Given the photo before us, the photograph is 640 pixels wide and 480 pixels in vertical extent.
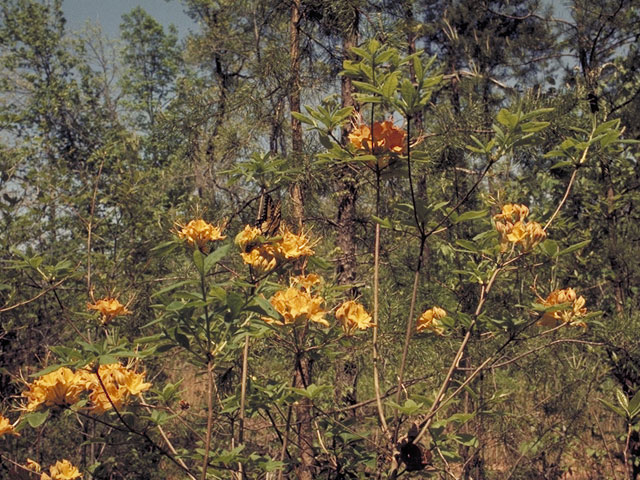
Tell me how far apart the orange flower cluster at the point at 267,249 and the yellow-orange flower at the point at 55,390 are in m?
0.40

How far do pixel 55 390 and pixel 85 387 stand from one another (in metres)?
0.06

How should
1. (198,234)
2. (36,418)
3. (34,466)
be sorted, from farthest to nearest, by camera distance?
(34,466)
(198,234)
(36,418)

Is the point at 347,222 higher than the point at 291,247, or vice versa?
the point at 291,247

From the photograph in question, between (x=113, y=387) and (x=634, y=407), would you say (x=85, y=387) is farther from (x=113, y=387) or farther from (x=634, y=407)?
(x=634, y=407)

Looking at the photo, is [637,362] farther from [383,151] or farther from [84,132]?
[84,132]

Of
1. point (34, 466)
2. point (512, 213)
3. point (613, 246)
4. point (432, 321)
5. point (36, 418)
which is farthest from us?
point (613, 246)

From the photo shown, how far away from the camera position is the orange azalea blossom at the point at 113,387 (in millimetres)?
1037

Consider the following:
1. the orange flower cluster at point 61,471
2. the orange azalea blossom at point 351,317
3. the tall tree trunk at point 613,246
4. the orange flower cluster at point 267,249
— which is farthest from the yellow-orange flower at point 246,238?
the tall tree trunk at point 613,246

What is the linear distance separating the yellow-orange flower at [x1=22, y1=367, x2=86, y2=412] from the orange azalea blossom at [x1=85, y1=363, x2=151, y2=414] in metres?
0.03

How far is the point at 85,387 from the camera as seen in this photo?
106 centimetres

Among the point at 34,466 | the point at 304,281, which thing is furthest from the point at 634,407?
the point at 34,466

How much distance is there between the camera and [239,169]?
3.89 feet

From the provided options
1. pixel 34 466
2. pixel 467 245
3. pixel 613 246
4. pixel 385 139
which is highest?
pixel 385 139

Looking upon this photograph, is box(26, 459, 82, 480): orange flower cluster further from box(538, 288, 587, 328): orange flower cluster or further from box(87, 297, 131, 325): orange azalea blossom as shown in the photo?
box(538, 288, 587, 328): orange flower cluster
